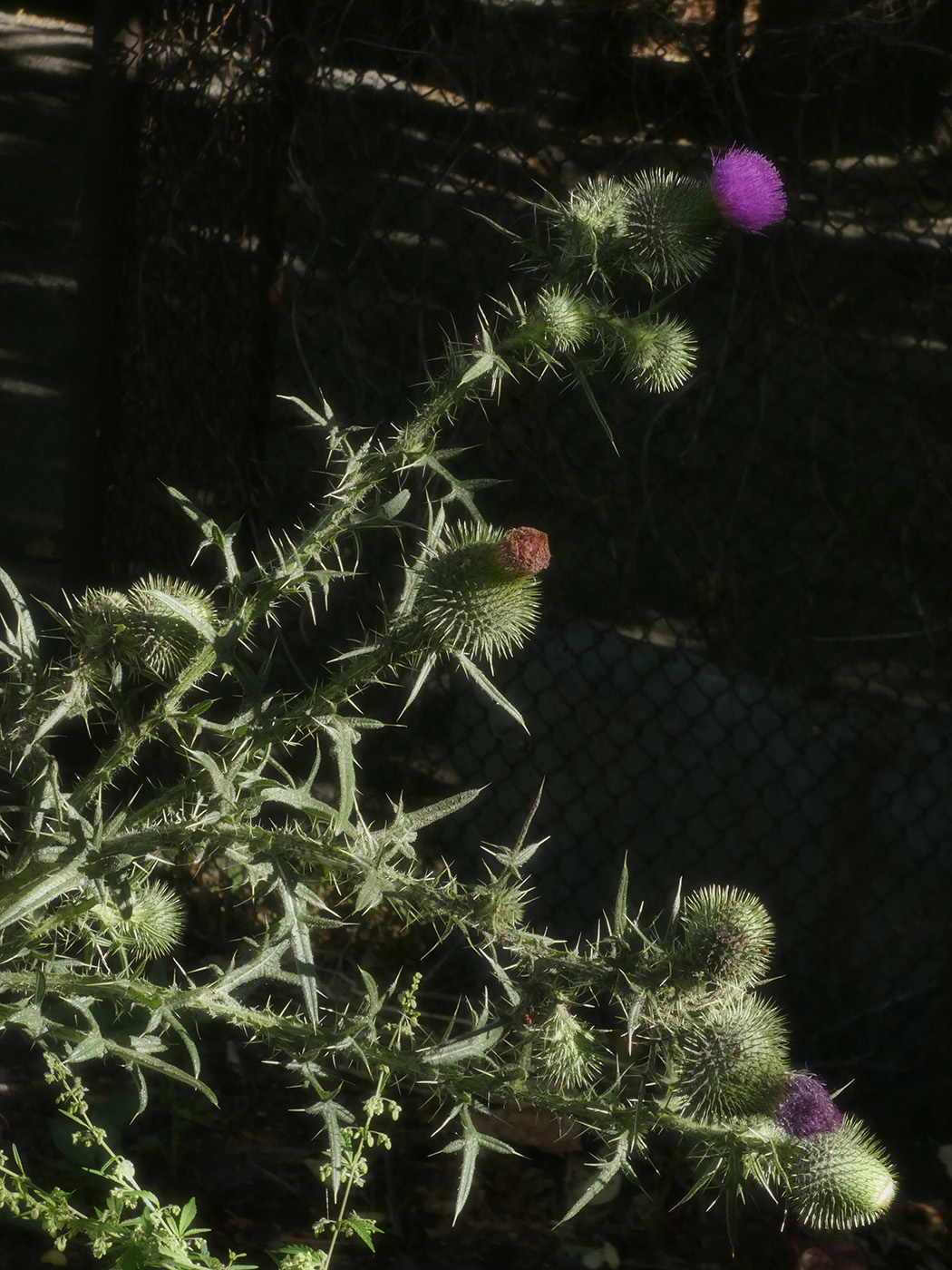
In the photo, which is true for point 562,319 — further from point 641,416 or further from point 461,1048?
point 641,416

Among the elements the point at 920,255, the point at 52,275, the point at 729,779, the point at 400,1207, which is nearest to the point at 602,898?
the point at 729,779

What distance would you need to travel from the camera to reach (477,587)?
1.80 metres

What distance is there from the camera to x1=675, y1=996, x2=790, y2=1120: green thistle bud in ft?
5.80

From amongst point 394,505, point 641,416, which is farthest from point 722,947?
point 641,416

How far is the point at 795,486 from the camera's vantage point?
3.82m

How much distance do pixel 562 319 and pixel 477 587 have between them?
42 centimetres

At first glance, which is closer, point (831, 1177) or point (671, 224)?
point (831, 1177)

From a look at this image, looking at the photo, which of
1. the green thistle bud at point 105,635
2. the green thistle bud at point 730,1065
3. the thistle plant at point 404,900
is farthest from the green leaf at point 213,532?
the green thistle bud at point 730,1065

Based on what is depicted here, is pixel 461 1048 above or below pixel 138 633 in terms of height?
below

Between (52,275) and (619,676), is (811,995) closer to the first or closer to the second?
(619,676)

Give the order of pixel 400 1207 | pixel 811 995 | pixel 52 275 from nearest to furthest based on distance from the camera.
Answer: pixel 400 1207 → pixel 811 995 → pixel 52 275

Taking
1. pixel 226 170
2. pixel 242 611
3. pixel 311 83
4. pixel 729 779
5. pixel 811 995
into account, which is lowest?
pixel 811 995

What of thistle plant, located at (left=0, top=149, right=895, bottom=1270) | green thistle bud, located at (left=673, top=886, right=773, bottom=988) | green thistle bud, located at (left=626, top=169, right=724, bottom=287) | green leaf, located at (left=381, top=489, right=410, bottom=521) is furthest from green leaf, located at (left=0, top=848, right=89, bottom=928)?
green thistle bud, located at (left=626, top=169, right=724, bottom=287)

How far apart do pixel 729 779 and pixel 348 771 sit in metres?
2.36
